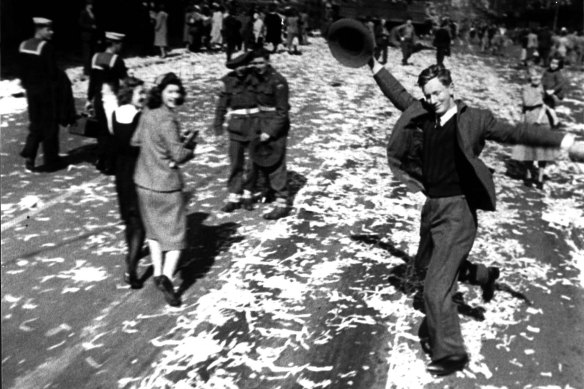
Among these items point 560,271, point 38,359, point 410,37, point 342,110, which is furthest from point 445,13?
point 38,359

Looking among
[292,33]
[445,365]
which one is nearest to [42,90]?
[445,365]

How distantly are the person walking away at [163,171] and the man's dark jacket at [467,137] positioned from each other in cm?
168

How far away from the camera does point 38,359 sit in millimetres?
4340

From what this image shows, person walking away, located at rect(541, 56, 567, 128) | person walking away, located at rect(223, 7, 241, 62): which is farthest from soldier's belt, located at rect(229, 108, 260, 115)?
person walking away, located at rect(223, 7, 241, 62)

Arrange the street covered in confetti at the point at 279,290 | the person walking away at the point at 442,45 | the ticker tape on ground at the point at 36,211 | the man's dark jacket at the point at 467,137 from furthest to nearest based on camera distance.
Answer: the person walking away at the point at 442,45 → the ticker tape on ground at the point at 36,211 → the street covered in confetti at the point at 279,290 → the man's dark jacket at the point at 467,137

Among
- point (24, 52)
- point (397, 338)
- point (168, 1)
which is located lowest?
point (397, 338)

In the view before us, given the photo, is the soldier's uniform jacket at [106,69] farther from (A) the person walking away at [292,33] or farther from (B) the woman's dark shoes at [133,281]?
(A) the person walking away at [292,33]

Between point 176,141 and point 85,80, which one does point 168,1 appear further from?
point 176,141

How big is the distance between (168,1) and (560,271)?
64.5 feet

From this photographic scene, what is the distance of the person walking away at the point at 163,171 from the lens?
500cm

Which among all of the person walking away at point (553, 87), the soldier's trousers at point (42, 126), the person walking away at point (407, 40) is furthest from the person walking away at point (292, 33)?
the soldier's trousers at point (42, 126)

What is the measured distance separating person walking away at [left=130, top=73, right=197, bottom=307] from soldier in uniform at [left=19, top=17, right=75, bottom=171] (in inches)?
102

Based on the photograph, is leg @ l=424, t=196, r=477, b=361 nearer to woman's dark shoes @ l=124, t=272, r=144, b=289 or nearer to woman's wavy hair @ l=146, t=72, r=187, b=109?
woman's wavy hair @ l=146, t=72, r=187, b=109

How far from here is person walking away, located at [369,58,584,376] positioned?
14.6 feet
